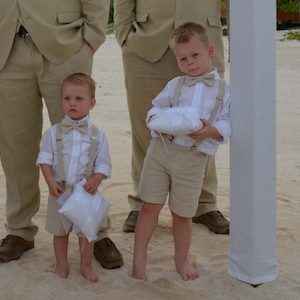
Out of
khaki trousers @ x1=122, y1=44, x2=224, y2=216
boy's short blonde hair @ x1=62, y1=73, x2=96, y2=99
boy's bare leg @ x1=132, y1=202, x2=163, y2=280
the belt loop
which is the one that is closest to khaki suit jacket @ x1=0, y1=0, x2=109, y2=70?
the belt loop

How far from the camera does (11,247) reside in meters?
4.76

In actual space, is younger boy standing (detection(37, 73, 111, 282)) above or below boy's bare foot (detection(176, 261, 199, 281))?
above

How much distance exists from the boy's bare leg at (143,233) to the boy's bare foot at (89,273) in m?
0.23

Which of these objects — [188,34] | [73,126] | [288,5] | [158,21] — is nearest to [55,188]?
[73,126]

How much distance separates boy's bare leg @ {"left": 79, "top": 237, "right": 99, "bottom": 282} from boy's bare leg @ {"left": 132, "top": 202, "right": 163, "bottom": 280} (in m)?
0.25

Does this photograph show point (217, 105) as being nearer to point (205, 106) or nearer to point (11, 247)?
point (205, 106)

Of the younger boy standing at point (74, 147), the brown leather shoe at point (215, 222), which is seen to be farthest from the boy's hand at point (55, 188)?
the brown leather shoe at point (215, 222)

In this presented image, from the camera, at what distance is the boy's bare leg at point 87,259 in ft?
14.4

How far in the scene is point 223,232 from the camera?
521cm

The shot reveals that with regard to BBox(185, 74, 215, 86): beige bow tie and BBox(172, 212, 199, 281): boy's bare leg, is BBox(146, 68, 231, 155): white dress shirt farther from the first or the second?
BBox(172, 212, 199, 281): boy's bare leg

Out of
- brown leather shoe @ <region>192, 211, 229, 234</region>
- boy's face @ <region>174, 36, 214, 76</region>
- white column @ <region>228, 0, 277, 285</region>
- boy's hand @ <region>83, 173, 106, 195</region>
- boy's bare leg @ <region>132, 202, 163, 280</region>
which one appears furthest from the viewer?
brown leather shoe @ <region>192, 211, 229, 234</region>

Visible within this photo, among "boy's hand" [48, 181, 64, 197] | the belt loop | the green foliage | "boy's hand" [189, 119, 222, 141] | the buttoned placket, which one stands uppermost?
the green foliage

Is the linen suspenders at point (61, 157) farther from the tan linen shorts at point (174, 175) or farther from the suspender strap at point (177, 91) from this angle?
the suspender strap at point (177, 91)

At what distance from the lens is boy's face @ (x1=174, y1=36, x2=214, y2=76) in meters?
4.06
